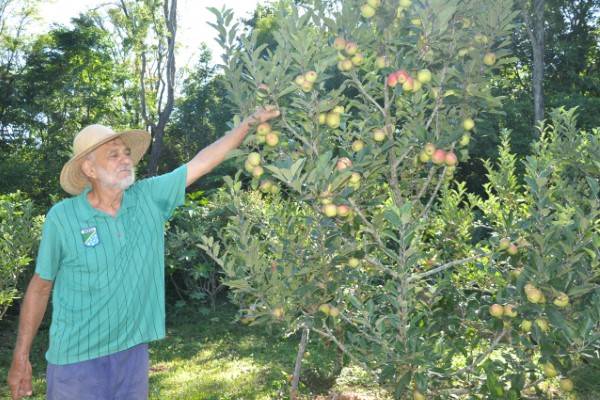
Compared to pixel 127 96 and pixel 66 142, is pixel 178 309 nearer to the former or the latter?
pixel 66 142

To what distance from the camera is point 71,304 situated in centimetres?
280

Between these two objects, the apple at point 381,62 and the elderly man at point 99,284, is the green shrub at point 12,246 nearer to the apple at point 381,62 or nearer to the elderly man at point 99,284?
the elderly man at point 99,284

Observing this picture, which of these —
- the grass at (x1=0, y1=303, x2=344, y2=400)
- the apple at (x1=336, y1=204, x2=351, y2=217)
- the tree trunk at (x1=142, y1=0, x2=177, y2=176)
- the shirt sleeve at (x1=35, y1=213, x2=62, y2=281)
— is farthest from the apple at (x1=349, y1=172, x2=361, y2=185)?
the tree trunk at (x1=142, y1=0, x2=177, y2=176)

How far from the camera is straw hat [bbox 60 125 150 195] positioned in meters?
2.95

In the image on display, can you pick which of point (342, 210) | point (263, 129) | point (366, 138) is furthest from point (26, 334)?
point (366, 138)

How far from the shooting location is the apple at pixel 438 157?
2.83m

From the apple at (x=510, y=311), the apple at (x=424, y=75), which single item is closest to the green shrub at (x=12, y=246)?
the apple at (x=424, y=75)

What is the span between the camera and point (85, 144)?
296 centimetres

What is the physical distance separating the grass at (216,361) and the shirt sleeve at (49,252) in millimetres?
2361

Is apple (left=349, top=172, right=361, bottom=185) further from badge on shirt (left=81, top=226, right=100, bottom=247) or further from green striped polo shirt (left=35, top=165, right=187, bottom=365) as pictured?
badge on shirt (left=81, top=226, right=100, bottom=247)

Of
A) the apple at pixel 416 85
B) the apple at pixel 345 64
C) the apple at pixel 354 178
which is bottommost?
the apple at pixel 354 178

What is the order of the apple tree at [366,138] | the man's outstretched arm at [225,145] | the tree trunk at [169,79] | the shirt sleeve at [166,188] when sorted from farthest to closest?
the tree trunk at [169,79] < the shirt sleeve at [166,188] < the man's outstretched arm at [225,145] < the apple tree at [366,138]

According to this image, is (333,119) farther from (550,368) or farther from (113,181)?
(550,368)

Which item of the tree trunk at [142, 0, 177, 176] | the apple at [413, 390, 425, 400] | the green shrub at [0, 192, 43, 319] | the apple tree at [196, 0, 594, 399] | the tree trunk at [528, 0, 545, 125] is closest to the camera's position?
the apple tree at [196, 0, 594, 399]
